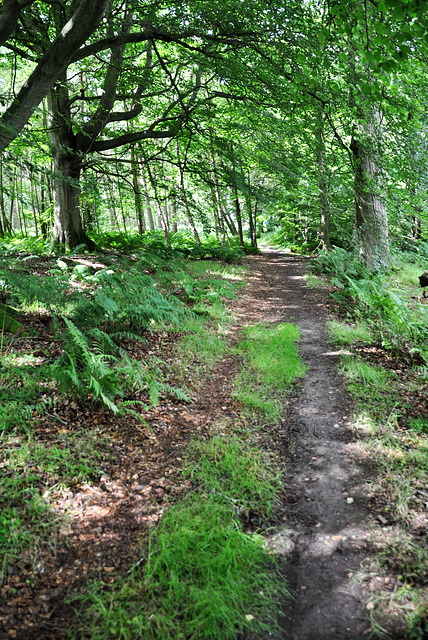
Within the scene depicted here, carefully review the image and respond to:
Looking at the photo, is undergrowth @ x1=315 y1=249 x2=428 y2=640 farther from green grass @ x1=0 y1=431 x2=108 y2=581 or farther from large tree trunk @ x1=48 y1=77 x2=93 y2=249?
large tree trunk @ x1=48 y1=77 x2=93 y2=249

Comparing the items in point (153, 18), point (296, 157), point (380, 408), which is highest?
point (153, 18)

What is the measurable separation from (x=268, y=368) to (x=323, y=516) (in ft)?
8.53

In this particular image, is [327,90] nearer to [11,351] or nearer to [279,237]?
[11,351]

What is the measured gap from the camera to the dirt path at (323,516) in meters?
2.11

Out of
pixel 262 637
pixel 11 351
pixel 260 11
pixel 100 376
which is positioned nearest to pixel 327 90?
pixel 260 11

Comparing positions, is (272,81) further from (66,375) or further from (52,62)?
(66,375)

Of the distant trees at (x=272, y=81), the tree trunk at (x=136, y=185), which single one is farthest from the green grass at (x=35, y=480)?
the tree trunk at (x=136, y=185)

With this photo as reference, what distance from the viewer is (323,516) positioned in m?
2.84

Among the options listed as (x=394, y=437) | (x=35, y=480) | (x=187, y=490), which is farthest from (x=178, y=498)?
(x=394, y=437)

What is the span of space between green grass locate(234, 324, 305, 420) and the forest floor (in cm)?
18

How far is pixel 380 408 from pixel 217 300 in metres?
5.04

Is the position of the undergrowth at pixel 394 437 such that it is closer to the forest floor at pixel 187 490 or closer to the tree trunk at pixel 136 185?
the forest floor at pixel 187 490

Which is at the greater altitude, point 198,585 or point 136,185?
point 136,185

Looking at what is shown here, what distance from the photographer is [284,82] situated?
6688mm
